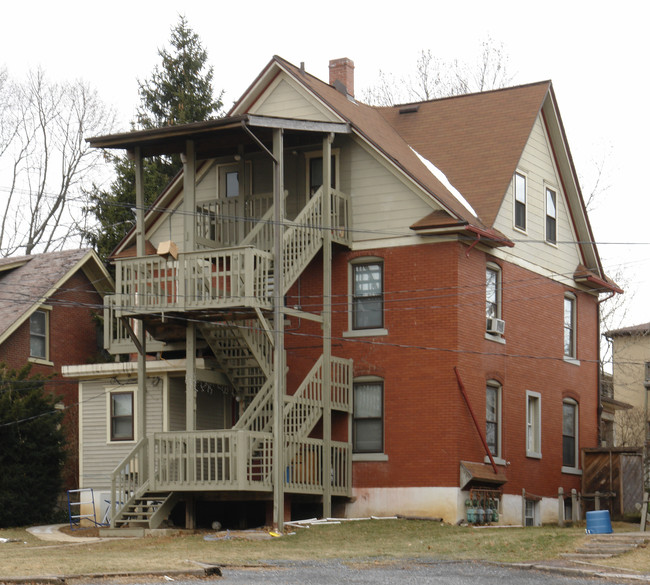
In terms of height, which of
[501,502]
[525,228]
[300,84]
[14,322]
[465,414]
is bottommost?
[501,502]

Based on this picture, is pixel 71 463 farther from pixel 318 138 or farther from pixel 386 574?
pixel 386 574

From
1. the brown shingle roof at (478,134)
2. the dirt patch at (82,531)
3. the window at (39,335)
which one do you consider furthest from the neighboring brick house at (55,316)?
the brown shingle roof at (478,134)

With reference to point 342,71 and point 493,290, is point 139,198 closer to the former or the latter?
point 493,290

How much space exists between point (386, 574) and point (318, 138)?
13755mm

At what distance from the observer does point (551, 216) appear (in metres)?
34.2

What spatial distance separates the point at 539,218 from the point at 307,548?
46.1 feet

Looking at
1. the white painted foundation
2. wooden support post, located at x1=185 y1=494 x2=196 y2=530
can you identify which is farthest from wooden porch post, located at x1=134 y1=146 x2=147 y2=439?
the white painted foundation

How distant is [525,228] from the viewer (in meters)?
32.6

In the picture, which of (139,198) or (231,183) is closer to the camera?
(139,198)

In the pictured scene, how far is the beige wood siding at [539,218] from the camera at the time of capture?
104 ft

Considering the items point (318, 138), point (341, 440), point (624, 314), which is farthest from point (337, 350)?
point (624, 314)

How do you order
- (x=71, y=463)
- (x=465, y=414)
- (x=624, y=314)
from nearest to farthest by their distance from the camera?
1. (x=465, y=414)
2. (x=71, y=463)
3. (x=624, y=314)

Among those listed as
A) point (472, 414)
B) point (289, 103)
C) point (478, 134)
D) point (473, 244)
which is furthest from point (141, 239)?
point (478, 134)

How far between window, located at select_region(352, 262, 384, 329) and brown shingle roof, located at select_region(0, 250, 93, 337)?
11.6 m
